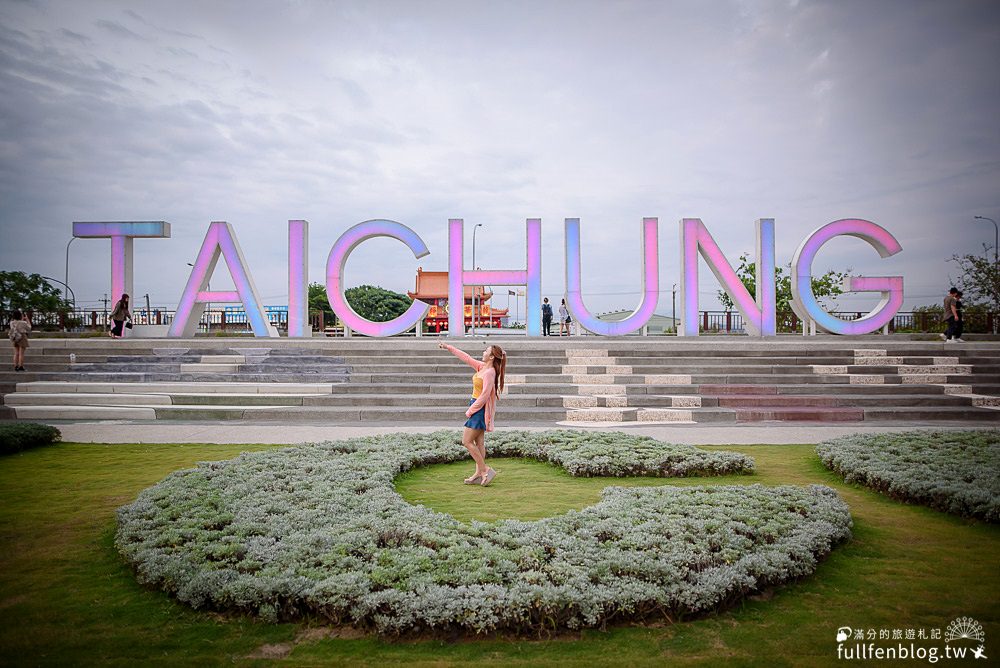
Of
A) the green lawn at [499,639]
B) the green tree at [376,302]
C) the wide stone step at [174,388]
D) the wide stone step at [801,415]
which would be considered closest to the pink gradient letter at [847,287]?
the wide stone step at [801,415]

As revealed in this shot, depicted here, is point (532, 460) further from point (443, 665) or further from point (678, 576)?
point (443, 665)

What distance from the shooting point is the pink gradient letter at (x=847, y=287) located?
57.5 feet

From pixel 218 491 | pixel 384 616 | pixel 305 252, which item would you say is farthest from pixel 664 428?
pixel 305 252

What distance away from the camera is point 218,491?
235 inches

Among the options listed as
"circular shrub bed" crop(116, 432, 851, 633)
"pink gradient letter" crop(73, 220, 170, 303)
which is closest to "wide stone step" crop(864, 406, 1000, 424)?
"circular shrub bed" crop(116, 432, 851, 633)

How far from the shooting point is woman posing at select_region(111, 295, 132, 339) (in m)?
17.5

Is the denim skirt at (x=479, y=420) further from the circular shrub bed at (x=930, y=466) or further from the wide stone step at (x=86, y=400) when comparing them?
the wide stone step at (x=86, y=400)

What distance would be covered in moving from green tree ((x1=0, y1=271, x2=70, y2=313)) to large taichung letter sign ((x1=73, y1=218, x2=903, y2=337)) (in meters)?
26.5

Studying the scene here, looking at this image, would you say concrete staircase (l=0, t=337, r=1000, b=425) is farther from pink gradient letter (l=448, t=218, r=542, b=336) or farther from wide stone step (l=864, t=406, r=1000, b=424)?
pink gradient letter (l=448, t=218, r=542, b=336)

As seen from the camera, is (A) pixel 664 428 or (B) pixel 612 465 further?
(A) pixel 664 428

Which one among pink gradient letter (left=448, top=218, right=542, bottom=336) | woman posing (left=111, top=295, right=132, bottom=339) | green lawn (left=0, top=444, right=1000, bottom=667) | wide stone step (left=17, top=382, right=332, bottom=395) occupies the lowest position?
green lawn (left=0, top=444, right=1000, bottom=667)

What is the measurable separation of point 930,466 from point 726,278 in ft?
38.7

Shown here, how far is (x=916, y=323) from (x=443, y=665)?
111 feet

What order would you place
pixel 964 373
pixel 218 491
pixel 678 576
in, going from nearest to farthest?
pixel 678 576 < pixel 218 491 < pixel 964 373
